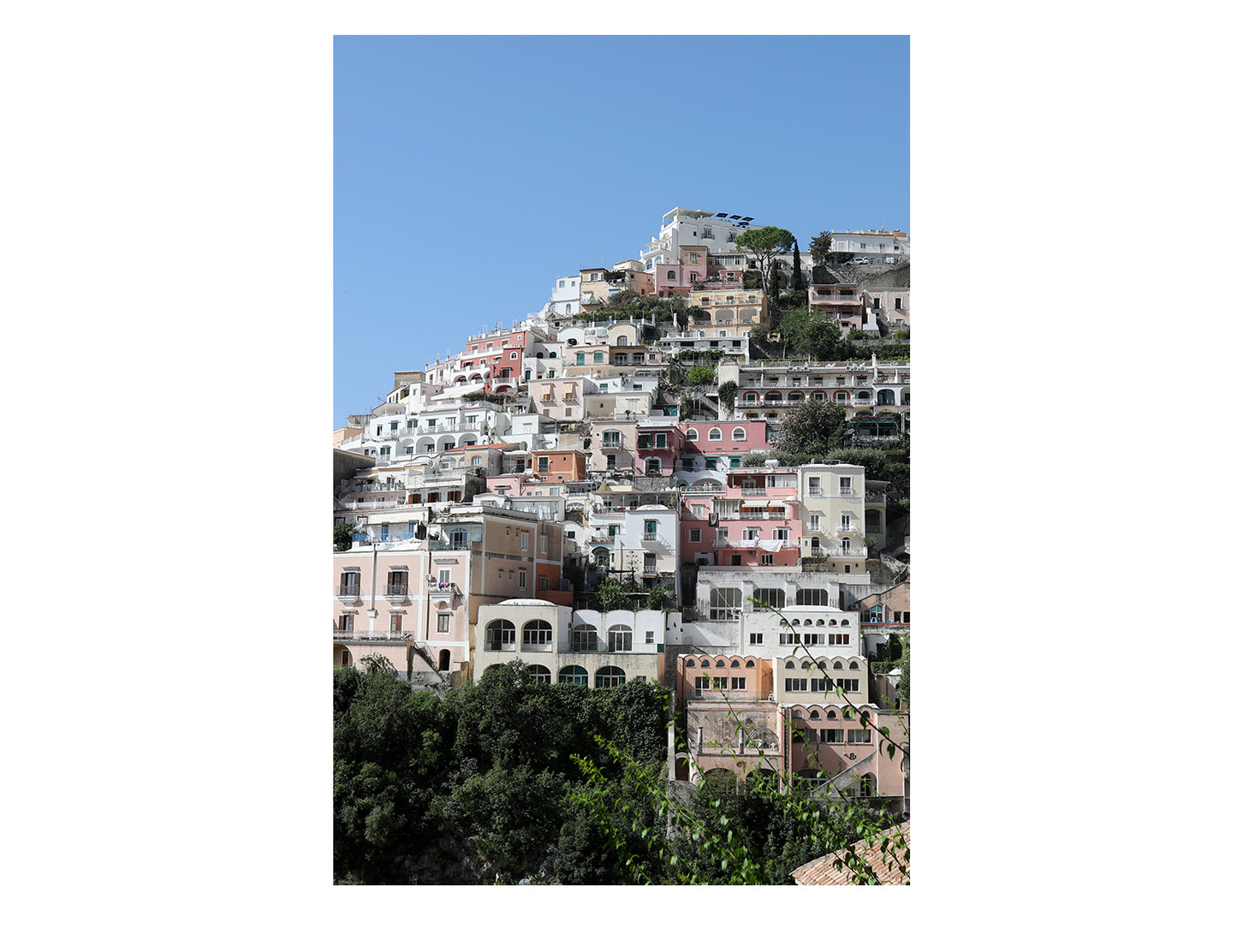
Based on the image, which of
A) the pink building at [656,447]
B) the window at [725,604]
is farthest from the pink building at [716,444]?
the window at [725,604]

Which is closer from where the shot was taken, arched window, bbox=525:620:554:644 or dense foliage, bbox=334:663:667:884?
dense foliage, bbox=334:663:667:884

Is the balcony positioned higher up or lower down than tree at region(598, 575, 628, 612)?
lower down

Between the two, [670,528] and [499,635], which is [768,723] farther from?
[670,528]

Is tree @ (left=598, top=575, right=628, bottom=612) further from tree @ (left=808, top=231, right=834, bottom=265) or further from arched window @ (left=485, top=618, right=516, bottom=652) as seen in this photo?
tree @ (left=808, top=231, right=834, bottom=265)

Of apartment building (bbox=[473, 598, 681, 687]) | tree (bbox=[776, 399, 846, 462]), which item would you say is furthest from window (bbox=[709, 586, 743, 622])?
tree (bbox=[776, 399, 846, 462])

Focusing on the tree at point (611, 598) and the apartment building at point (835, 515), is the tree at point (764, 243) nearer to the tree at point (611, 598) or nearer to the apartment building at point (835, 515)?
the apartment building at point (835, 515)
